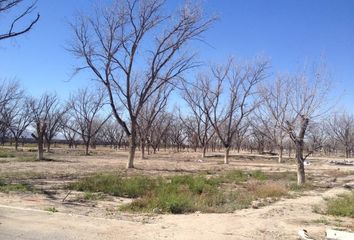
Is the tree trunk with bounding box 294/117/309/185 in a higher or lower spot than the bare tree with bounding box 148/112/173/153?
lower

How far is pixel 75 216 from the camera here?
1023 cm

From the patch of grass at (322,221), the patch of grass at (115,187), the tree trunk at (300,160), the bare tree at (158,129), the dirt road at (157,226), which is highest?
the bare tree at (158,129)

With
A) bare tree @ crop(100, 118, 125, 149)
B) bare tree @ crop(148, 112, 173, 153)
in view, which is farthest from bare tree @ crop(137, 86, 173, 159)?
bare tree @ crop(100, 118, 125, 149)

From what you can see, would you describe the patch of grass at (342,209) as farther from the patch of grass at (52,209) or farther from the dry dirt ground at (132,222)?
the patch of grass at (52,209)

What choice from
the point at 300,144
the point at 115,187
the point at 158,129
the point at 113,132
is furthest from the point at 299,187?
the point at 113,132

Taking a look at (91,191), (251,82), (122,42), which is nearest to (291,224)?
(91,191)

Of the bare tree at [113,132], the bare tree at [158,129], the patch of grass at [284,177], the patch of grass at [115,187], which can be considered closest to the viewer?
the patch of grass at [115,187]

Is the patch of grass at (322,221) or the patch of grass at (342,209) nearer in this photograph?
the patch of grass at (322,221)

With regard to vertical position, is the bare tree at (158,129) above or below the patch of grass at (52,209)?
above

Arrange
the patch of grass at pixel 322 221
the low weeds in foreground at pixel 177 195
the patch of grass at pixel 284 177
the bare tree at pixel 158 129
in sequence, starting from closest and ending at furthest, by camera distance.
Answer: the patch of grass at pixel 322 221 < the low weeds in foreground at pixel 177 195 < the patch of grass at pixel 284 177 < the bare tree at pixel 158 129

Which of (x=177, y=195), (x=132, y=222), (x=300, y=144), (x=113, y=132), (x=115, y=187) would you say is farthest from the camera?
(x=113, y=132)

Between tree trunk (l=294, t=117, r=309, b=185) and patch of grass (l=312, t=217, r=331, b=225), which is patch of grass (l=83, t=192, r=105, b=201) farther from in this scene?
tree trunk (l=294, t=117, r=309, b=185)

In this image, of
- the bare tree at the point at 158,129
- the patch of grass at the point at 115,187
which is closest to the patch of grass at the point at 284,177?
the patch of grass at the point at 115,187

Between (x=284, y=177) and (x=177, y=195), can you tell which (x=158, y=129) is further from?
(x=177, y=195)
